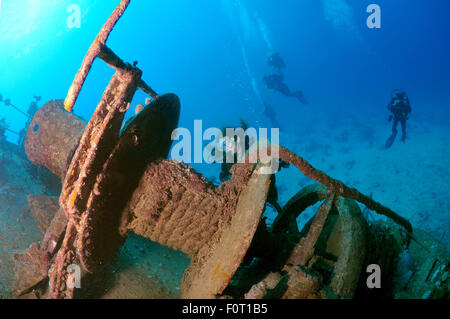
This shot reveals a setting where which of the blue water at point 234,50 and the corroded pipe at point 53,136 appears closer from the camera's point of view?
the corroded pipe at point 53,136

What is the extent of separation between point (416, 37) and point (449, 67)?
988 inches

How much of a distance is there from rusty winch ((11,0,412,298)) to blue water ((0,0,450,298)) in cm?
5510

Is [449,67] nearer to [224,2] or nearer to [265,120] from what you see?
[265,120]

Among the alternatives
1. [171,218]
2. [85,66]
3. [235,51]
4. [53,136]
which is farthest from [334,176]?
[235,51]

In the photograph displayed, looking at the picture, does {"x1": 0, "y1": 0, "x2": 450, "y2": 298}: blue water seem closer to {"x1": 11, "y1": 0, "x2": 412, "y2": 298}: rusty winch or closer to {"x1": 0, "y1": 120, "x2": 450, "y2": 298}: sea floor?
{"x1": 0, "y1": 120, "x2": 450, "y2": 298}: sea floor

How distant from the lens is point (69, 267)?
8.11ft

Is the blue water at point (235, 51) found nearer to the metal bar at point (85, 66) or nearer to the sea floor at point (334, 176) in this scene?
the sea floor at point (334, 176)

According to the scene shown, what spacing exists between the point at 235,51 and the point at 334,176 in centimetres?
11287

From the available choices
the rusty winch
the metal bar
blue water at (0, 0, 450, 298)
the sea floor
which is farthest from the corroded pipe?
blue water at (0, 0, 450, 298)

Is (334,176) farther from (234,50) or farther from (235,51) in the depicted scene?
(234,50)

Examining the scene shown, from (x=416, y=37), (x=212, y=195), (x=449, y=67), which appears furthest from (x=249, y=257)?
(x=416, y=37)

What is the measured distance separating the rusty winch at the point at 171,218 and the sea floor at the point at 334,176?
20.9 inches

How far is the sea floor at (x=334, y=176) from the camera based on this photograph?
121 inches

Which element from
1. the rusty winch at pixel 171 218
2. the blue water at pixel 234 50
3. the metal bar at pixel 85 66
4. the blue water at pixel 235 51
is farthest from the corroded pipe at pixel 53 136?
the blue water at pixel 234 50
